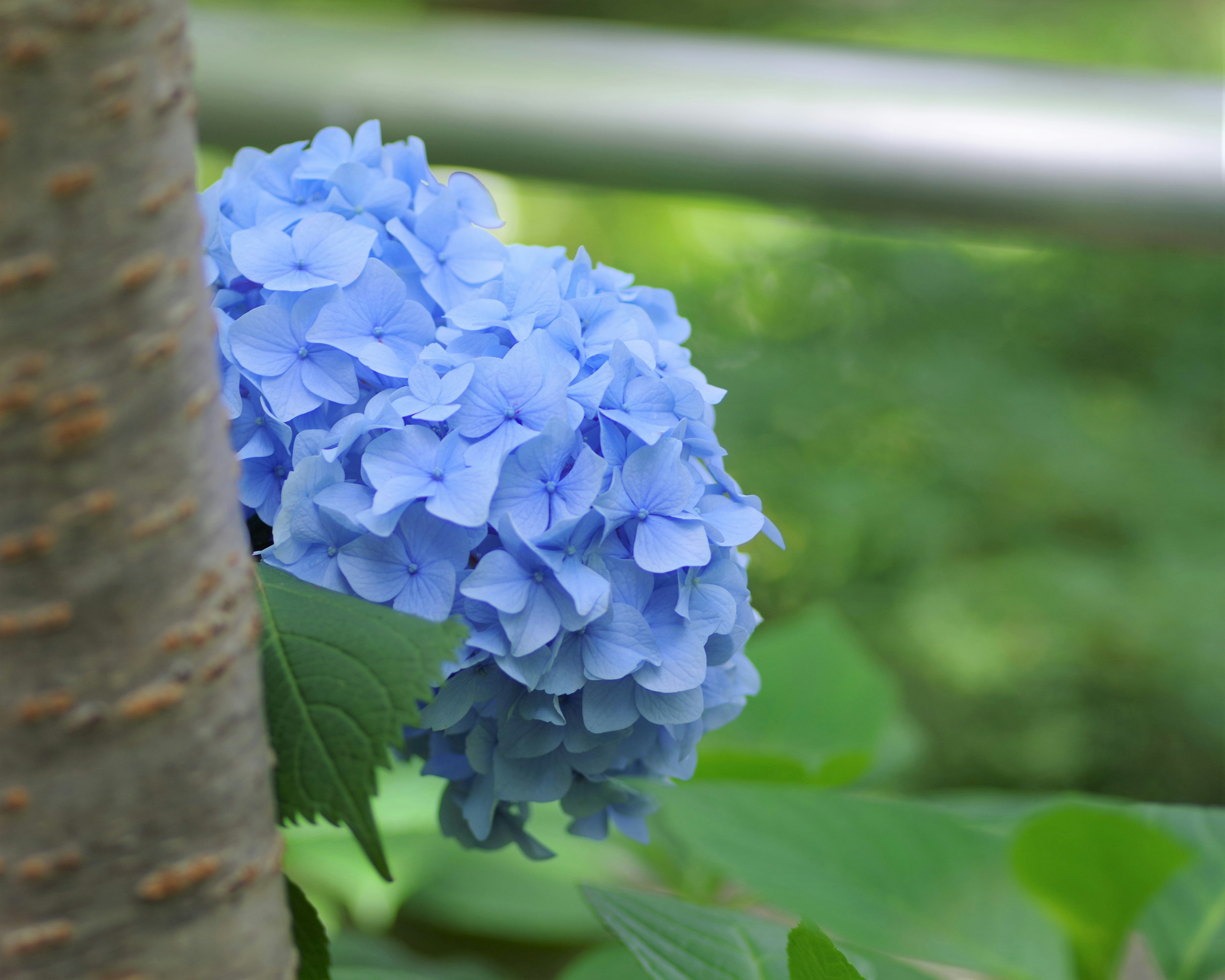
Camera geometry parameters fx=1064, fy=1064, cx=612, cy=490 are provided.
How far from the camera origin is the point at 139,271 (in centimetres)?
21

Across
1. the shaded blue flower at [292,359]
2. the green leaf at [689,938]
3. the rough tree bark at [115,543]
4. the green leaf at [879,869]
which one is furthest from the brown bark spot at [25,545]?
the green leaf at [879,869]

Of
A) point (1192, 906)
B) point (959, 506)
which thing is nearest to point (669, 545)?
point (1192, 906)

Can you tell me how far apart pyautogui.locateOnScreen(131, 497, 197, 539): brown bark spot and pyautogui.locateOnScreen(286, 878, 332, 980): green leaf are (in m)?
0.15

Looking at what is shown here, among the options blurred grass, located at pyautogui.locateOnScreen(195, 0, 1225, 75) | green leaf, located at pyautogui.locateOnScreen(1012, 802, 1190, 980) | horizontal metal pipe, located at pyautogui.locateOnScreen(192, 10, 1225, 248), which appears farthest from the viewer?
blurred grass, located at pyautogui.locateOnScreen(195, 0, 1225, 75)

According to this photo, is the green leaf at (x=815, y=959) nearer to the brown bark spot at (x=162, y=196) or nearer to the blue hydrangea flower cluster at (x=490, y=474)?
the blue hydrangea flower cluster at (x=490, y=474)

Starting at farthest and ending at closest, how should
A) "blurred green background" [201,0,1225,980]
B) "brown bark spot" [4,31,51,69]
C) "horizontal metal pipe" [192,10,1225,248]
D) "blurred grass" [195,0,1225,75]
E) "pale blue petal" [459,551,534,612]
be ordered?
"blurred grass" [195,0,1225,75] < "blurred green background" [201,0,1225,980] < "horizontal metal pipe" [192,10,1225,248] < "pale blue petal" [459,551,534,612] < "brown bark spot" [4,31,51,69]

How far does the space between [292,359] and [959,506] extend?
123cm

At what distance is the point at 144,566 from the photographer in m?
0.22

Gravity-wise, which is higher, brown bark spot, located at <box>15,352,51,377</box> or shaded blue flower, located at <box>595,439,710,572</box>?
brown bark spot, located at <box>15,352,51,377</box>

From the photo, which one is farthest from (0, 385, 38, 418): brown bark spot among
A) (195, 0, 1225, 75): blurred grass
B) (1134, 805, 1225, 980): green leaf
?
(195, 0, 1225, 75): blurred grass

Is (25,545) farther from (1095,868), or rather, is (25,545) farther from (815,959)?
(1095,868)

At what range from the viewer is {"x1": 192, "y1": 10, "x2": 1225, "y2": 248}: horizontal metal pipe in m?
0.74

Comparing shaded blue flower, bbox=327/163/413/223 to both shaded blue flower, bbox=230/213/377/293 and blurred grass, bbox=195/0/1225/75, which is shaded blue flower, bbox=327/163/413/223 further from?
blurred grass, bbox=195/0/1225/75

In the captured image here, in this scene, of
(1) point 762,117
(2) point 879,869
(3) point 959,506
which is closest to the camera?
(2) point 879,869
